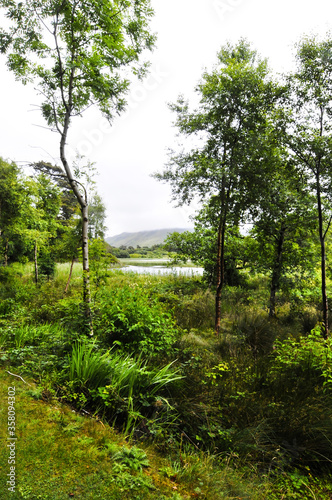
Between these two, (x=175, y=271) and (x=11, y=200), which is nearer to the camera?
(x=11, y=200)

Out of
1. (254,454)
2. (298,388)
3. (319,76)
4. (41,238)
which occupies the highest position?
(319,76)

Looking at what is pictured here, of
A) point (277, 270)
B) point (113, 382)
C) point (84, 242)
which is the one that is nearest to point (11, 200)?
point (84, 242)

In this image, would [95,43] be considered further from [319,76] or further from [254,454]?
[254,454]

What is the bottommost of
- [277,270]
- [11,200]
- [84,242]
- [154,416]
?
[154,416]

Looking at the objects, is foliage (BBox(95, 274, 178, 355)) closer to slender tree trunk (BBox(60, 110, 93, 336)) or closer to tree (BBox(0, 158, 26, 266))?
slender tree trunk (BBox(60, 110, 93, 336))

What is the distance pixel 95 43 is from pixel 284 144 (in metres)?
6.00

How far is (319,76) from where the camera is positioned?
6645mm

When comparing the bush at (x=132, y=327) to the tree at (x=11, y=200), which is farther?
the tree at (x=11, y=200)

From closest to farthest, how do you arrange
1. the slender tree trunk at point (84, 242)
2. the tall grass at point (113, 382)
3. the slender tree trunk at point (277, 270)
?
the tall grass at point (113, 382) → the slender tree trunk at point (84, 242) → the slender tree trunk at point (277, 270)

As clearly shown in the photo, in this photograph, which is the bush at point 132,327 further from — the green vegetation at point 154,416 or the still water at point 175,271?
the still water at point 175,271

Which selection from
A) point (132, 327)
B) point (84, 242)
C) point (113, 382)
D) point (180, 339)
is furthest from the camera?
point (180, 339)

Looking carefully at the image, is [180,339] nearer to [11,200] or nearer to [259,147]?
[259,147]

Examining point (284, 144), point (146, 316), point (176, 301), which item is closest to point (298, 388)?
point (146, 316)

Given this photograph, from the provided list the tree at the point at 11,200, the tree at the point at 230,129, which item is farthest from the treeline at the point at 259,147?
the tree at the point at 11,200
